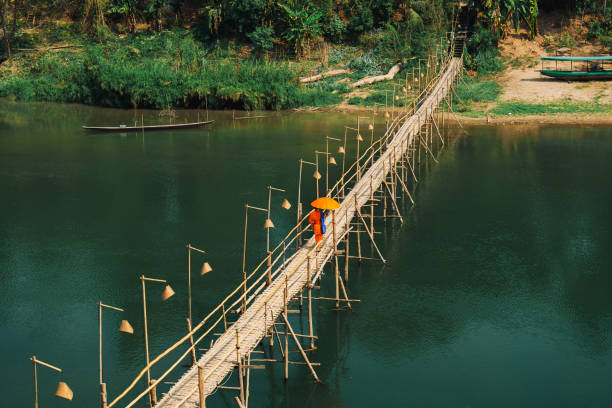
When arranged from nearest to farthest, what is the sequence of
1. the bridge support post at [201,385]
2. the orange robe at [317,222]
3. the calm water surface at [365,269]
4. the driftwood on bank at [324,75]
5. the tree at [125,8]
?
the bridge support post at [201,385] → the calm water surface at [365,269] → the orange robe at [317,222] → the driftwood on bank at [324,75] → the tree at [125,8]

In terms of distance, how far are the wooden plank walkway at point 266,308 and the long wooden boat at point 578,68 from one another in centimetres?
2002

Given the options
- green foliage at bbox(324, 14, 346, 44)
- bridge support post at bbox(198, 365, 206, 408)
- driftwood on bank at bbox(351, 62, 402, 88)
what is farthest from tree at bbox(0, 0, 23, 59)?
bridge support post at bbox(198, 365, 206, 408)

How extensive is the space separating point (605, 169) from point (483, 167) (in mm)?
5501

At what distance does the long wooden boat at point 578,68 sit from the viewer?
A: 43.3m

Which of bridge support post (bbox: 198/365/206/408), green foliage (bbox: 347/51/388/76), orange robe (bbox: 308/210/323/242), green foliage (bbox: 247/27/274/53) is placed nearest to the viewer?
bridge support post (bbox: 198/365/206/408)

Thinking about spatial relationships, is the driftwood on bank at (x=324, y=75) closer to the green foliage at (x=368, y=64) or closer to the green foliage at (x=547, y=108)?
the green foliage at (x=368, y=64)

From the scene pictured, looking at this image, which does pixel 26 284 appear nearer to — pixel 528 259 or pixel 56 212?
pixel 56 212

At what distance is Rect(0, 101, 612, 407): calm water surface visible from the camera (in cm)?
1723

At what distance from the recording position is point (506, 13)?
4681 cm

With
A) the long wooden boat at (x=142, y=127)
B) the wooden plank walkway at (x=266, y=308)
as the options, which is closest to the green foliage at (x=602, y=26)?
the wooden plank walkway at (x=266, y=308)

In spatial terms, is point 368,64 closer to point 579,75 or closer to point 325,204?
point 579,75

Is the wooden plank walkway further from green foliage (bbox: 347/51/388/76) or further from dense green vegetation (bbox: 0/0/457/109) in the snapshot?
dense green vegetation (bbox: 0/0/457/109)

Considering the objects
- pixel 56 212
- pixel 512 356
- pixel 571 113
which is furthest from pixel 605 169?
pixel 56 212

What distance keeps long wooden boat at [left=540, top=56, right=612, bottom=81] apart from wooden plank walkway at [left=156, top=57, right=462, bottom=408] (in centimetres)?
2002
